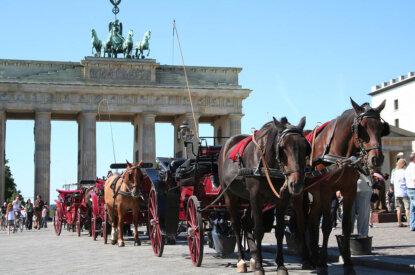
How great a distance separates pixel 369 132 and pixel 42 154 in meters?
48.0

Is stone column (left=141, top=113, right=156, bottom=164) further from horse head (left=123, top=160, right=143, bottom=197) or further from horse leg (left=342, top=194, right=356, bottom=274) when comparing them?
horse leg (left=342, top=194, right=356, bottom=274)

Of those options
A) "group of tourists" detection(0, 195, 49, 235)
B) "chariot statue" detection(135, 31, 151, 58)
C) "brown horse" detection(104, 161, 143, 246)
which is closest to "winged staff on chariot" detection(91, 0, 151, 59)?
"chariot statue" detection(135, 31, 151, 58)

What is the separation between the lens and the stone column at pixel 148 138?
55000mm

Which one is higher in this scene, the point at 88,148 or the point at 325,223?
the point at 88,148

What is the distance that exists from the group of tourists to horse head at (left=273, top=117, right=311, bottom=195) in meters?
22.6

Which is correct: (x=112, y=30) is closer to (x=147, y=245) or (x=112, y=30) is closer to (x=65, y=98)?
(x=65, y=98)

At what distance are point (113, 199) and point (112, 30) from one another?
44573 mm

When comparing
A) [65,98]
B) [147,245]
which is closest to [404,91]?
[65,98]

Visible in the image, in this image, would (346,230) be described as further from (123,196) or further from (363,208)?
(123,196)

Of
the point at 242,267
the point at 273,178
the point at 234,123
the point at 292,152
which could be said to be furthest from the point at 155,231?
the point at 234,123

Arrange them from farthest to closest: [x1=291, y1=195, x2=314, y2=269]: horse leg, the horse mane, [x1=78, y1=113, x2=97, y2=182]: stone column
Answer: [x1=78, y1=113, x2=97, y2=182]: stone column, [x1=291, y1=195, x2=314, y2=269]: horse leg, the horse mane

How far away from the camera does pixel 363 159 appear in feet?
25.2

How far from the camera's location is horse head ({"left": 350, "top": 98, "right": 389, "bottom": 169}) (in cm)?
750

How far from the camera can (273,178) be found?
7.89 meters
